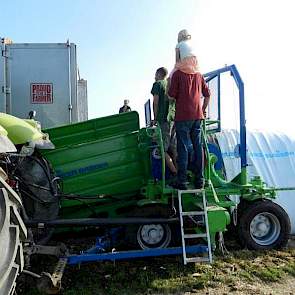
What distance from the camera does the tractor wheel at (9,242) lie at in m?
3.05

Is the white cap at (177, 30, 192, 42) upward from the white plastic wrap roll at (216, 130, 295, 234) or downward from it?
upward

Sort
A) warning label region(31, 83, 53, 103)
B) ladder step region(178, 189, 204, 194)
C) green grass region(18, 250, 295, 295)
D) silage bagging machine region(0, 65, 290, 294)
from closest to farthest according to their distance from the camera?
green grass region(18, 250, 295, 295) → silage bagging machine region(0, 65, 290, 294) → ladder step region(178, 189, 204, 194) → warning label region(31, 83, 53, 103)

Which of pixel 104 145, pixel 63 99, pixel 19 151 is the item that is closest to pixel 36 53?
pixel 63 99

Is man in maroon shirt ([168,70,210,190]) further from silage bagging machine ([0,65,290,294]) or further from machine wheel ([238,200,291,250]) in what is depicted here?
machine wheel ([238,200,291,250])

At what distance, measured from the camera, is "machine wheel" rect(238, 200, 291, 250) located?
22.4 feet

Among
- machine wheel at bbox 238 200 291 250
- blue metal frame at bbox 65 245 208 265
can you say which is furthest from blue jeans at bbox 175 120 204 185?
machine wheel at bbox 238 200 291 250

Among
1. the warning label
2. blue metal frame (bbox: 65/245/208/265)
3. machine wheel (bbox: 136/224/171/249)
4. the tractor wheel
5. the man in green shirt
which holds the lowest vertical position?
blue metal frame (bbox: 65/245/208/265)

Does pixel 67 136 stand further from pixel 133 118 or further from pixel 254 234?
pixel 254 234

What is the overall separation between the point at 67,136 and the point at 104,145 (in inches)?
29.0

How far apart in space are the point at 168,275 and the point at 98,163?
1.76 m

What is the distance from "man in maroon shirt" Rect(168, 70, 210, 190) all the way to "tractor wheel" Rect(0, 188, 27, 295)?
2887 millimetres

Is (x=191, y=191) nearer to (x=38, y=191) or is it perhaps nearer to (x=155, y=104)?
(x=155, y=104)

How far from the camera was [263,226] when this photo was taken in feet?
22.8

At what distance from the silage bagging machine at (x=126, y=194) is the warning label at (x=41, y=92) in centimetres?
206
